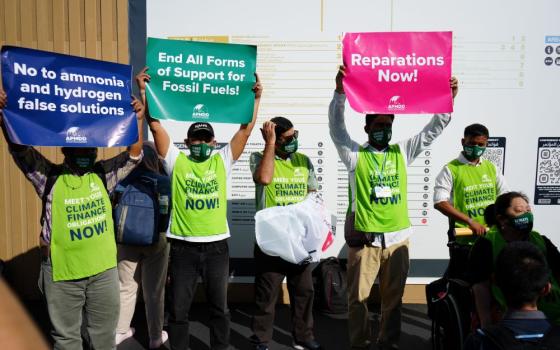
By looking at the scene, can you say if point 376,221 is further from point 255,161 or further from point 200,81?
point 200,81

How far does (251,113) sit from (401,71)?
113 centimetres

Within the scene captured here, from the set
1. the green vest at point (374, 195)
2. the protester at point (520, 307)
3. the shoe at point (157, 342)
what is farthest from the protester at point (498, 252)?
the shoe at point (157, 342)

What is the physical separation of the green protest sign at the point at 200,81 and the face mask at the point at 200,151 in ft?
0.69

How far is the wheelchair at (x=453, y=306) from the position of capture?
106 inches

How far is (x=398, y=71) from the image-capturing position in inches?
133

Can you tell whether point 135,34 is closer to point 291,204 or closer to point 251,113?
point 251,113

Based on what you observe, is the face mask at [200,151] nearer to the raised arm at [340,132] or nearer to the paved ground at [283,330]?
the raised arm at [340,132]

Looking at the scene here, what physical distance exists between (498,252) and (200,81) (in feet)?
7.27

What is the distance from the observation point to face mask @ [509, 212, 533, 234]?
2588 millimetres

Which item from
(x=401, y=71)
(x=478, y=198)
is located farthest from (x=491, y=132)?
(x=401, y=71)

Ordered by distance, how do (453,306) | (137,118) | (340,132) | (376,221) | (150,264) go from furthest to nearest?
(150,264) → (340,132) → (376,221) → (137,118) → (453,306)

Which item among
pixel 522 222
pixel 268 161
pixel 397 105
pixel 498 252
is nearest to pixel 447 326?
pixel 498 252

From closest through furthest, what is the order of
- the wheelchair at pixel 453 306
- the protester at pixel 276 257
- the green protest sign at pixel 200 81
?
the wheelchair at pixel 453 306 → the green protest sign at pixel 200 81 → the protester at pixel 276 257

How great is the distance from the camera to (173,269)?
3.37 meters
